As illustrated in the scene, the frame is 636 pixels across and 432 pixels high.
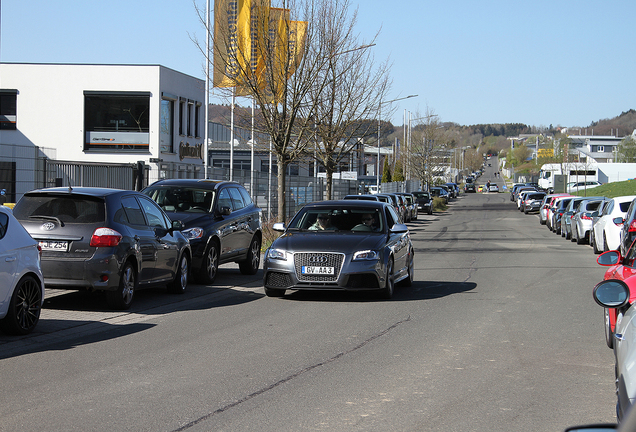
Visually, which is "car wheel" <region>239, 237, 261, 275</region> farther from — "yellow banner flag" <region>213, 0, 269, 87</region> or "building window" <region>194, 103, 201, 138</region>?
"building window" <region>194, 103, 201, 138</region>

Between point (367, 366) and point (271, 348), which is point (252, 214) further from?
point (367, 366)

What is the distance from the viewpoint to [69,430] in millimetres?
4902

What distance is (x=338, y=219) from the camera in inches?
495

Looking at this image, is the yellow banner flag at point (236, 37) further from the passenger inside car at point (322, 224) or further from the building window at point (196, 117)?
the building window at point (196, 117)

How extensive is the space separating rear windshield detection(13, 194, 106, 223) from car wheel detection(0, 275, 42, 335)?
1.65 meters

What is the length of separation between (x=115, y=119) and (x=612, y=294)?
37.5m

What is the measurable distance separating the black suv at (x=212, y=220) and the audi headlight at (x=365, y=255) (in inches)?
127

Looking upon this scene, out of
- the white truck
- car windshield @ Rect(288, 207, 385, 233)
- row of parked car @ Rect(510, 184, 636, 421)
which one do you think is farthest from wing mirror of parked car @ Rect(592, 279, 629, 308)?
the white truck

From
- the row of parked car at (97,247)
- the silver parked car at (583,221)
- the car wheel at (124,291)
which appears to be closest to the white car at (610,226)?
the silver parked car at (583,221)

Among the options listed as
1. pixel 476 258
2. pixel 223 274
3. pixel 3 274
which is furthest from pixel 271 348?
pixel 476 258

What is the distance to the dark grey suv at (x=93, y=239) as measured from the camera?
9.64 metres

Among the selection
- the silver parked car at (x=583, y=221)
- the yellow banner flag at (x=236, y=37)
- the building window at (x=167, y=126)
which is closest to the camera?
the yellow banner flag at (x=236, y=37)

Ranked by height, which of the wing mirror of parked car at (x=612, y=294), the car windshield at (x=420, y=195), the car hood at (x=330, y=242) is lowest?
the car hood at (x=330, y=242)

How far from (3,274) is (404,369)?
4.20 meters
